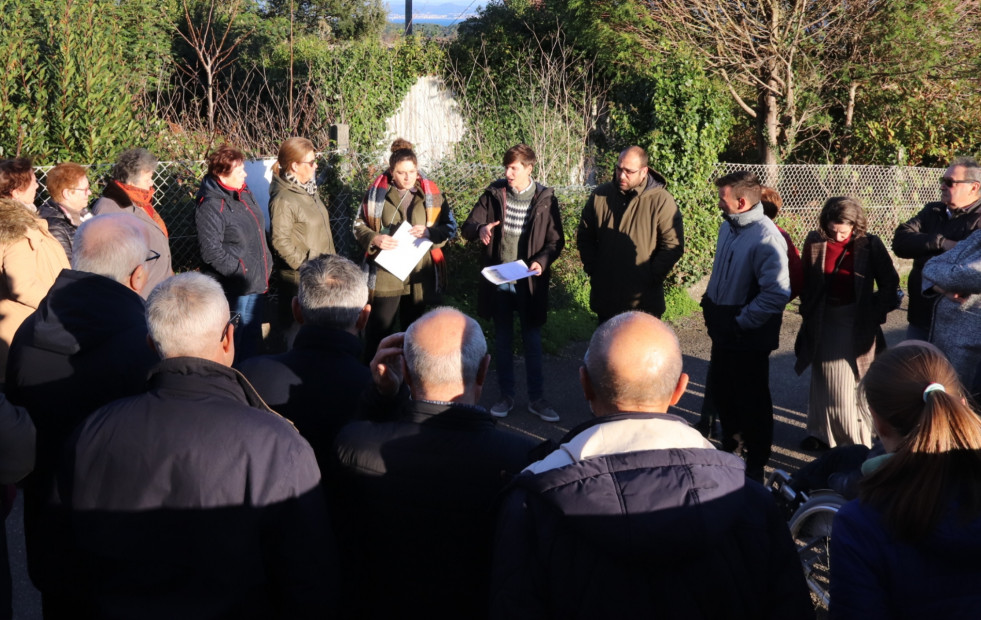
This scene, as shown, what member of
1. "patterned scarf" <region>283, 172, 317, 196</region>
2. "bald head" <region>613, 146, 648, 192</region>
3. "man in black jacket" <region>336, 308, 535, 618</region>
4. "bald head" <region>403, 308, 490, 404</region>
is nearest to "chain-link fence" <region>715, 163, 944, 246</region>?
"bald head" <region>613, 146, 648, 192</region>

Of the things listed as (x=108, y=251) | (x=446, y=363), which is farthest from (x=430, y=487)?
(x=108, y=251)

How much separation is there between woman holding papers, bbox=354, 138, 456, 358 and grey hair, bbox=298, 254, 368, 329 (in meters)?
2.50

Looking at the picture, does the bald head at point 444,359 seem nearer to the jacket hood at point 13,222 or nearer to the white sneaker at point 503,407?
the jacket hood at point 13,222

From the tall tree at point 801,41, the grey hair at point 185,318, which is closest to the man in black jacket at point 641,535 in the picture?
the grey hair at point 185,318

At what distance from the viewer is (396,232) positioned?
591 cm

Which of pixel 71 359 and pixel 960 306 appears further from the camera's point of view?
pixel 960 306

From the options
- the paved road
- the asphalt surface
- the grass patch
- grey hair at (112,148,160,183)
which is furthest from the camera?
the grass patch

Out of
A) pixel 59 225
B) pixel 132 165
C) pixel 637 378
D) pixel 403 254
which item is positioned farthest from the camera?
pixel 403 254

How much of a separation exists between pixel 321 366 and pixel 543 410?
3204 mm

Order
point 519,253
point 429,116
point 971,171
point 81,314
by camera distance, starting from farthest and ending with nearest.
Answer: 1. point 429,116
2. point 519,253
3. point 971,171
4. point 81,314

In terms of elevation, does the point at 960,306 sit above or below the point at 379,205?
below

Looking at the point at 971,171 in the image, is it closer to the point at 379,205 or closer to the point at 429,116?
the point at 379,205

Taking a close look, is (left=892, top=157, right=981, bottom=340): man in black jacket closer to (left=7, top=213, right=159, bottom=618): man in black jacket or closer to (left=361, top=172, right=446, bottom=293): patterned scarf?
(left=361, top=172, right=446, bottom=293): patterned scarf

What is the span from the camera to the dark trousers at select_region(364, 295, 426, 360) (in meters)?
5.98
